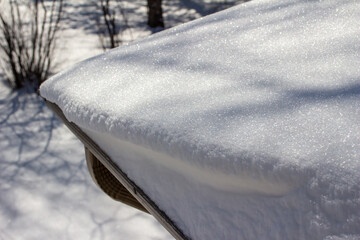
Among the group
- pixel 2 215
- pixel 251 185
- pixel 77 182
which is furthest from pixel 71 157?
pixel 251 185

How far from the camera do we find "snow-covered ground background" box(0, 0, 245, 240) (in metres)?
2.70

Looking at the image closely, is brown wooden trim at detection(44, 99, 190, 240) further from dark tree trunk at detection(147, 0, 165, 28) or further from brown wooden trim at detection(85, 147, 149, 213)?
dark tree trunk at detection(147, 0, 165, 28)

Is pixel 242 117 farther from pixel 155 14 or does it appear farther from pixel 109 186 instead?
pixel 155 14

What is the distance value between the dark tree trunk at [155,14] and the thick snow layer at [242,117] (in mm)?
4554

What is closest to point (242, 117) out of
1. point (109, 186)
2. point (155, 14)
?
point (109, 186)

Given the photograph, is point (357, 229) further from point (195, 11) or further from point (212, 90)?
point (195, 11)

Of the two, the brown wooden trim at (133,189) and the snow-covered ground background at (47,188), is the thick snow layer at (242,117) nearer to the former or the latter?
the brown wooden trim at (133,189)

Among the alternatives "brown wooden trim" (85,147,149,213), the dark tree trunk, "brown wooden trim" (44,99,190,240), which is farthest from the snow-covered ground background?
the dark tree trunk

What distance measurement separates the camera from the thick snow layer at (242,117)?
0.76 metres

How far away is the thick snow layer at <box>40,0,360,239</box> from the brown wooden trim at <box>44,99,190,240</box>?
2 centimetres

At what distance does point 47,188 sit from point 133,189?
Result: 223cm

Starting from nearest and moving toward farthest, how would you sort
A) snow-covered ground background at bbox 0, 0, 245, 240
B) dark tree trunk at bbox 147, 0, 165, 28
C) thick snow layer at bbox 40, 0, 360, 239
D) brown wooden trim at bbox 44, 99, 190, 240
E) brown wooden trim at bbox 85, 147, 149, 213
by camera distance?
thick snow layer at bbox 40, 0, 360, 239
brown wooden trim at bbox 44, 99, 190, 240
brown wooden trim at bbox 85, 147, 149, 213
snow-covered ground background at bbox 0, 0, 245, 240
dark tree trunk at bbox 147, 0, 165, 28

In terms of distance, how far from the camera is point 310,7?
1.34 metres

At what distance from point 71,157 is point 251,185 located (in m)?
2.81
